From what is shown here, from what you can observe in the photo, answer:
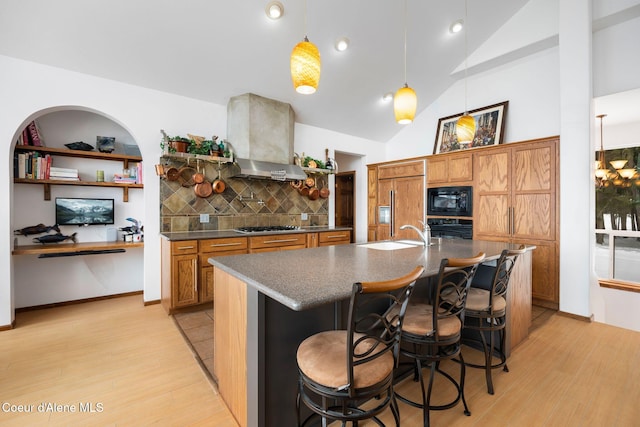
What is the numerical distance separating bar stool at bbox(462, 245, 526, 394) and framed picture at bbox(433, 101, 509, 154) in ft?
8.48

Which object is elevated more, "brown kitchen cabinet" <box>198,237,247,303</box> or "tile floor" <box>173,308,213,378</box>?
"brown kitchen cabinet" <box>198,237,247,303</box>

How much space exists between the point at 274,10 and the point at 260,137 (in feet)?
4.71

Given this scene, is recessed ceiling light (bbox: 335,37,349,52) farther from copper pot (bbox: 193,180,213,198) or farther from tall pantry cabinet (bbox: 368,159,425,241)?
copper pot (bbox: 193,180,213,198)

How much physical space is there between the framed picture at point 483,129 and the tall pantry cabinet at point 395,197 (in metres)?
0.59

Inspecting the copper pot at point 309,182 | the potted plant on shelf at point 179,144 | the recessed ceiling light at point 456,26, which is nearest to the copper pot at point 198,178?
the potted plant on shelf at point 179,144

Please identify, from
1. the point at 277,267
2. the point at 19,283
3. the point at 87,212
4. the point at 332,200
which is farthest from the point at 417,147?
the point at 19,283

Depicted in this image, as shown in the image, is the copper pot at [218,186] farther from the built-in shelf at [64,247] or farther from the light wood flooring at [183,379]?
the light wood flooring at [183,379]

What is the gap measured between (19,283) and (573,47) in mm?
6620

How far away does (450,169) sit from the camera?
13.8ft

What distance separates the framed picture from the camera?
4094mm

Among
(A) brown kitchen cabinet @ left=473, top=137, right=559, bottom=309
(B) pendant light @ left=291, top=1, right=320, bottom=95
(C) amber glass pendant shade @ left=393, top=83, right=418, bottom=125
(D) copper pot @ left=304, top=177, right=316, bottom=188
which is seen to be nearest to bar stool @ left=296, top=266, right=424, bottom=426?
(B) pendant light @ left=291, top=1, right=320, bottom=95

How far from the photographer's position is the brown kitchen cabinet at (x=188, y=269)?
2.95 meters

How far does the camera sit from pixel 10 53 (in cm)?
262

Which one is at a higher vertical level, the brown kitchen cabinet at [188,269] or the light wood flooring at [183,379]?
the brown kitchen cabinet at [188,269]
